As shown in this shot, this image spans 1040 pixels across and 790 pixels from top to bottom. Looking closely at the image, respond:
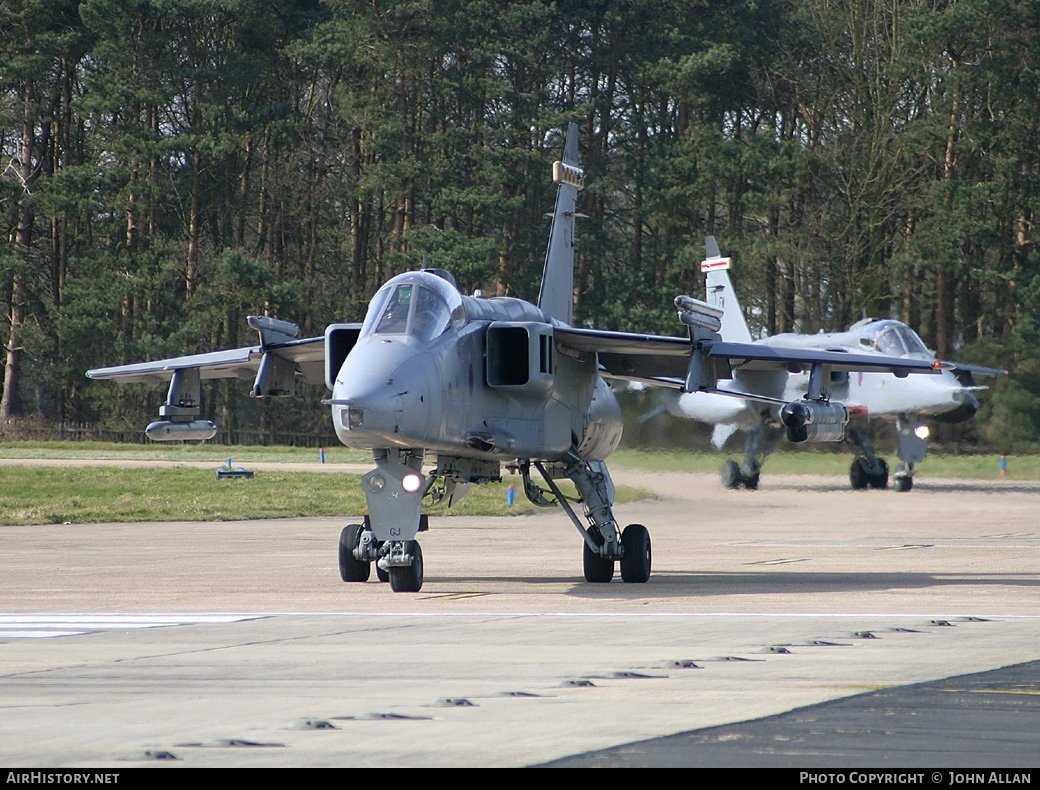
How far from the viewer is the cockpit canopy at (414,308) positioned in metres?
13.4

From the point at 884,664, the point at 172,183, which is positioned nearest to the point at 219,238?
the point at 172,183

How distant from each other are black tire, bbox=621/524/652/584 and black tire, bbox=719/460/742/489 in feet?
36.8

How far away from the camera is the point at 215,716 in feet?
22.7

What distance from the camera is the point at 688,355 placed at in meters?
16.3

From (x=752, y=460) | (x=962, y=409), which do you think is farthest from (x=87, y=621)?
(x=962, y=409)

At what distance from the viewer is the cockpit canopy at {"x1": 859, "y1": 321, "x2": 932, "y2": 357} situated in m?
31.0

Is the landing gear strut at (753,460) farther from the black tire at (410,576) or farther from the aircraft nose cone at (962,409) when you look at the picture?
the black tire at (410,576)

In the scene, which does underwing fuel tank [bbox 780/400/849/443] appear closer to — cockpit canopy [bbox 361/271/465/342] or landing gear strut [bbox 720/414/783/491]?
cockpit canopy [bbox 361/271/465/342]

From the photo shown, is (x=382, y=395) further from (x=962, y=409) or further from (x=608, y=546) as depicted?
(x=962, y=409)

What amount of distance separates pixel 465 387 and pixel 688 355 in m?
3.46

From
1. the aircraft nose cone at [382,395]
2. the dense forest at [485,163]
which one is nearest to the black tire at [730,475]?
the aircraft nose cone at [382,395]

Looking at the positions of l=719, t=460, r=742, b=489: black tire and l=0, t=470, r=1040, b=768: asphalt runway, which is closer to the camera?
l=0, t=470, r=1040, b=768: asphalt runway

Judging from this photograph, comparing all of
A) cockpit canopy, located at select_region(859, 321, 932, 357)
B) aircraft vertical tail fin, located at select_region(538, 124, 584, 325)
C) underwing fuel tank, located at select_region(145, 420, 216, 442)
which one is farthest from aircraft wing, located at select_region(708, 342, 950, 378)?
cockpit canopy, located at select_region(859, 321, 932, 357)

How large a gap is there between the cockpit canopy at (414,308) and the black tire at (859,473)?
18933mm
